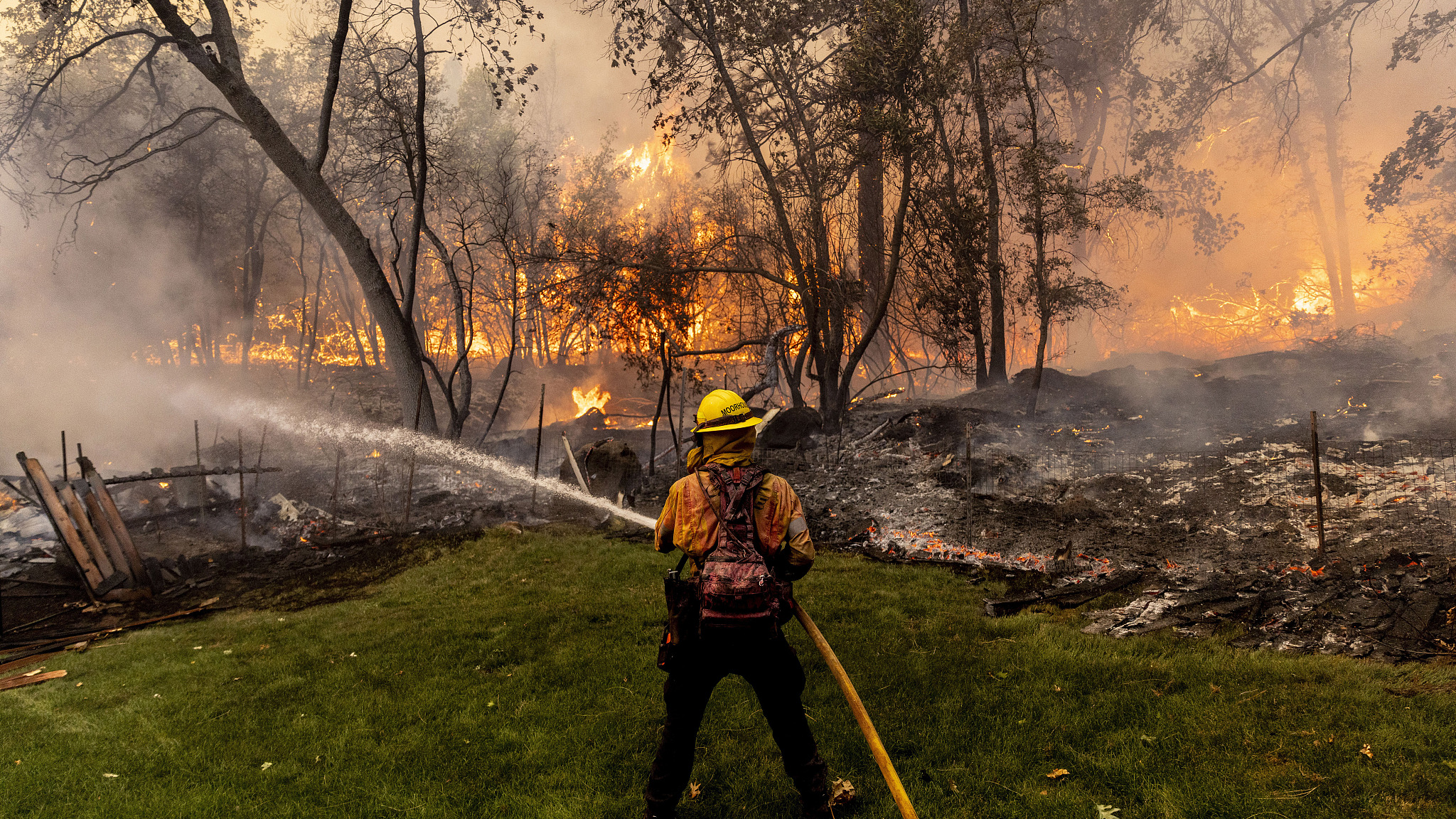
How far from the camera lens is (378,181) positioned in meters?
25.3

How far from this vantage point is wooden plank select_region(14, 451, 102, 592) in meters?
9.16

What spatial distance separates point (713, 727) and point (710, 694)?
150 cm

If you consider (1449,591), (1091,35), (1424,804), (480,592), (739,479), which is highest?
(1091,35)

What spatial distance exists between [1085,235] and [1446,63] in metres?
13.7

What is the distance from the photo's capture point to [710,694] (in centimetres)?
329

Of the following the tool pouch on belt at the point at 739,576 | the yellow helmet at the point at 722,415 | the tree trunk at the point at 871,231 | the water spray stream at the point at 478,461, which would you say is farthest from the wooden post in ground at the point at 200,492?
the tree trunk at the point at 871,231

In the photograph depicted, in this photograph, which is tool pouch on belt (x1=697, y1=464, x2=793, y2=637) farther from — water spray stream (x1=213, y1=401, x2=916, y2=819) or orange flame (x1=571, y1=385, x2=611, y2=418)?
orange flame (x1=571, y1=385, x2=611, y2=418)

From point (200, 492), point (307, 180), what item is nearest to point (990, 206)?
point (307, 180)

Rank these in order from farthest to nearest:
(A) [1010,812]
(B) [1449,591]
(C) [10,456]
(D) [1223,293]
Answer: (D) [1223,293] < (C) [10,456] < (B) [1449,591] < (A) [1010,812]

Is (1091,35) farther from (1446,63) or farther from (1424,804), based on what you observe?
(1424,804)

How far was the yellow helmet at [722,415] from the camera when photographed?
3381mm

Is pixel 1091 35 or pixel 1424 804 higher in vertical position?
pixel 1091 35

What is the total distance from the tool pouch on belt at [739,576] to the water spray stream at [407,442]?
18.8ft

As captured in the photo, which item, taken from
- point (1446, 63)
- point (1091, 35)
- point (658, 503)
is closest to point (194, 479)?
point (658, 503)
